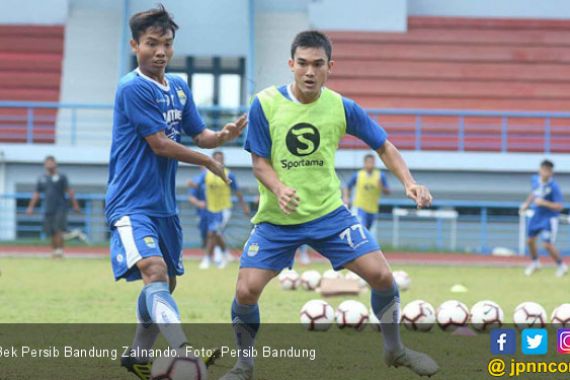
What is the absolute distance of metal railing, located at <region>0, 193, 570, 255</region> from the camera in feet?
86.7

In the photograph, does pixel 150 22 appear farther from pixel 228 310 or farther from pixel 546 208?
pixel 546 208

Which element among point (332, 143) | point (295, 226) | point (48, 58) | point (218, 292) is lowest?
point (218, 292)

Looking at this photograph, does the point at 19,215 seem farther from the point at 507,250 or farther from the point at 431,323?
the point at 431,323

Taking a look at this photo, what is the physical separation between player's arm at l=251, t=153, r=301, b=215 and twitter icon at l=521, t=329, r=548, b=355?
264 centimetres

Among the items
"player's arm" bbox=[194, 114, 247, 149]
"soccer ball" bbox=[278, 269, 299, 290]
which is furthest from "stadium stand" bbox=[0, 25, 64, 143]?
"player's arm" bbox=[194, 114, 247, 149]

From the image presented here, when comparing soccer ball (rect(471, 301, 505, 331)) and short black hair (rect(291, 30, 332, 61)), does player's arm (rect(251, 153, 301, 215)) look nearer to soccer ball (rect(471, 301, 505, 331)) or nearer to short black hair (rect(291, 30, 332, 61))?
short black hair (rect(291, 30, 332, 61))

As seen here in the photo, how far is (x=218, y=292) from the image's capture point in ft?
49.9

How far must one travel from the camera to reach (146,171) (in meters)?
7.37

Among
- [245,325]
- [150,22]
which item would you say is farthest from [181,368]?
[150,22]

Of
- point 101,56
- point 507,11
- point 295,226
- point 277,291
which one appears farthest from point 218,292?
point 507,11

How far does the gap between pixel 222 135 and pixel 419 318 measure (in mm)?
3404

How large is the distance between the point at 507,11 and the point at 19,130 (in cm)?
1413

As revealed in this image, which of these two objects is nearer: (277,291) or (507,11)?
(277,291)

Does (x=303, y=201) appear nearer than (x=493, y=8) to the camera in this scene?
Yes
